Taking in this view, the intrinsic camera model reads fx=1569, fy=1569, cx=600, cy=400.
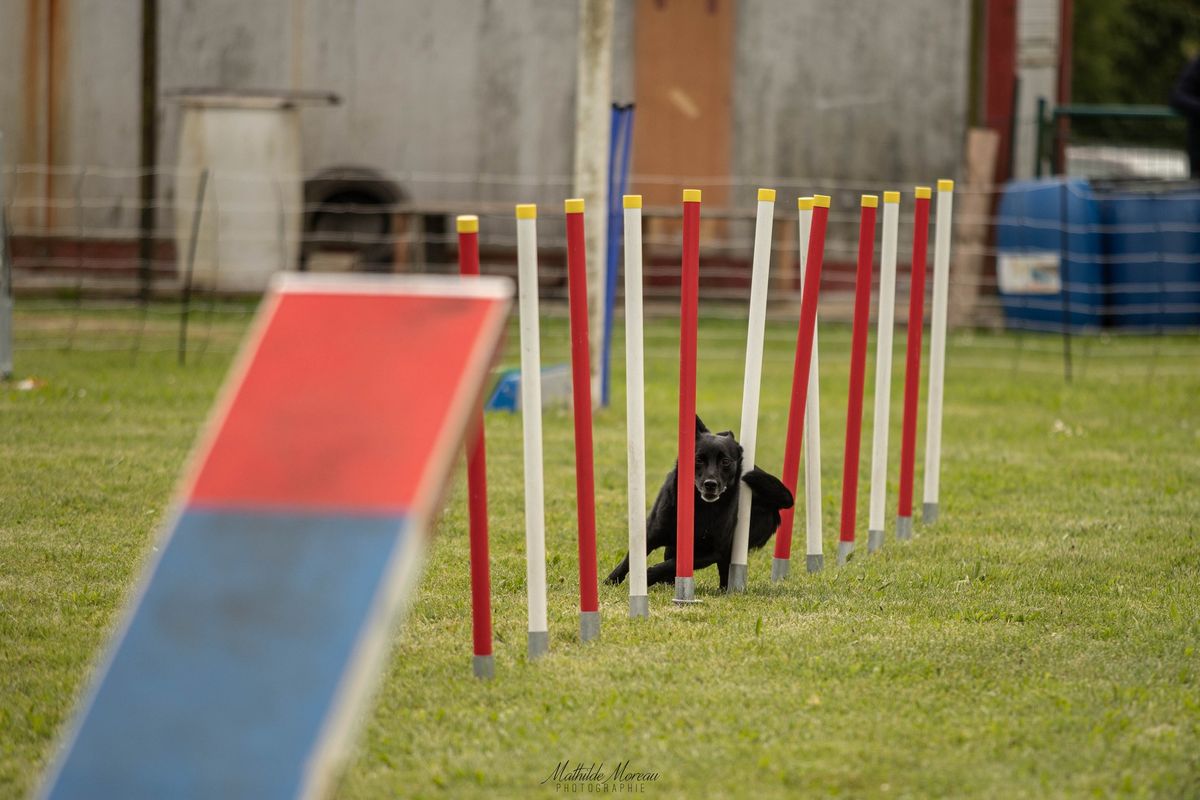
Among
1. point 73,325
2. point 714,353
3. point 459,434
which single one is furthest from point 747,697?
point 73,325

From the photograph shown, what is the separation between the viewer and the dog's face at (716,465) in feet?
16.6

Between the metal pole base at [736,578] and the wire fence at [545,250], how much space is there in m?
7.53

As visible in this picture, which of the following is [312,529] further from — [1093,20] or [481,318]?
[1093,20]

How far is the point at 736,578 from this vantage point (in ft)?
17.2

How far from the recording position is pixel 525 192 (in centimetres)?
1611

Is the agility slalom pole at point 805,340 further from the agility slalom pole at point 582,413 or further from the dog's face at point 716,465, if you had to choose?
the agility slalom pole at point 582,413

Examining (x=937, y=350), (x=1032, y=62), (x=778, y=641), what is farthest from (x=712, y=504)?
(x=1032, y=62)

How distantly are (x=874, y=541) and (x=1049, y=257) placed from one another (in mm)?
8611

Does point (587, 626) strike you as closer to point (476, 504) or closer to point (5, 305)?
point (476, 504)

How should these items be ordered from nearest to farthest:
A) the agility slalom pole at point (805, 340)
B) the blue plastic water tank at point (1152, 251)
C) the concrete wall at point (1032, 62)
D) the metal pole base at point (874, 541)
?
the agility slalom pole at point (805, 340)
the metal pole base at point (874, 541)
the blue plastic water tank at point (1152, 251)
the concrete wall at point (1032, 62)

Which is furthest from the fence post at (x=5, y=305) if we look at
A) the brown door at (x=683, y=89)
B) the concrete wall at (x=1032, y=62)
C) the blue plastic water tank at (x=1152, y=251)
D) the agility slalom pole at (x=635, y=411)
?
the concrete wall at (x=1032, y=62)

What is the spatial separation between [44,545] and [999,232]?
10493 mm

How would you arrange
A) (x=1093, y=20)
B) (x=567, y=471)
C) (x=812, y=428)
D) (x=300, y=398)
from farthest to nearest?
(x=1093, y=20)
(x=567, y=471)
(x=812, y=428)
(x=300, y=398)

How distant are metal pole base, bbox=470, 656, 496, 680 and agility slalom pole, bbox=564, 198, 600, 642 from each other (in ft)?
1.47
